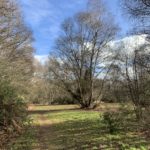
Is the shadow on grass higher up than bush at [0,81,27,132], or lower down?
lower down

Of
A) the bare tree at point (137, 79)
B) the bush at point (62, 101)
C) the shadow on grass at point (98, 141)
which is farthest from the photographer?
the bush at point (62, 101)

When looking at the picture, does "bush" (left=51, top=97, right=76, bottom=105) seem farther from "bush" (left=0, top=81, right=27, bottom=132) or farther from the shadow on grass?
the shadow on grass

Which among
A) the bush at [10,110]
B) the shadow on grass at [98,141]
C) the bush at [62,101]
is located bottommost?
the shadow on grass at [98,141]

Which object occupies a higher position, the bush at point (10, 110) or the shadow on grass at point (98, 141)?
the bush at point (10, 110)

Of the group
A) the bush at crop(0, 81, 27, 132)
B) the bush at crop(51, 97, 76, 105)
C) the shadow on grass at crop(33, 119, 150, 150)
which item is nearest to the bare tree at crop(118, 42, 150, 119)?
the shadow on grass at crop(33, 119, 150, 150)

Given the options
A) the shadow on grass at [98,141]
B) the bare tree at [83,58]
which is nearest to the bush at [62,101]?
the bare tree at [83,58]

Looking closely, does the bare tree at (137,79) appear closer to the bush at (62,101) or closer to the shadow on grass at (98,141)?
the shadow on grass at (98,141)

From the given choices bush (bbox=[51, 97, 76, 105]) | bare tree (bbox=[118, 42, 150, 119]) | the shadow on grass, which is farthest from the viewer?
bush (bbox=[51, 97, 76, 105])

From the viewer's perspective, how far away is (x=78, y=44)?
42938 millimetres

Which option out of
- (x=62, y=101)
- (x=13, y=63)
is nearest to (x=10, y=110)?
(x=13, y=63)

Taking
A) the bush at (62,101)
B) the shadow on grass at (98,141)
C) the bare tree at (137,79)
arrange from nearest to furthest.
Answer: the shadow on grass at (98,141), the bare tree at (137,79), the bush at (62,101)

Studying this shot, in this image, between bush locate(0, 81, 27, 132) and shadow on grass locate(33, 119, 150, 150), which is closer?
shadow on grass locate(33, 119, 150, 150)

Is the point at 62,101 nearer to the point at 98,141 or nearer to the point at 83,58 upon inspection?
the point at 83,58

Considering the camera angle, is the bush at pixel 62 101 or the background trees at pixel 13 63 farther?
the bush at pixel 62 101
